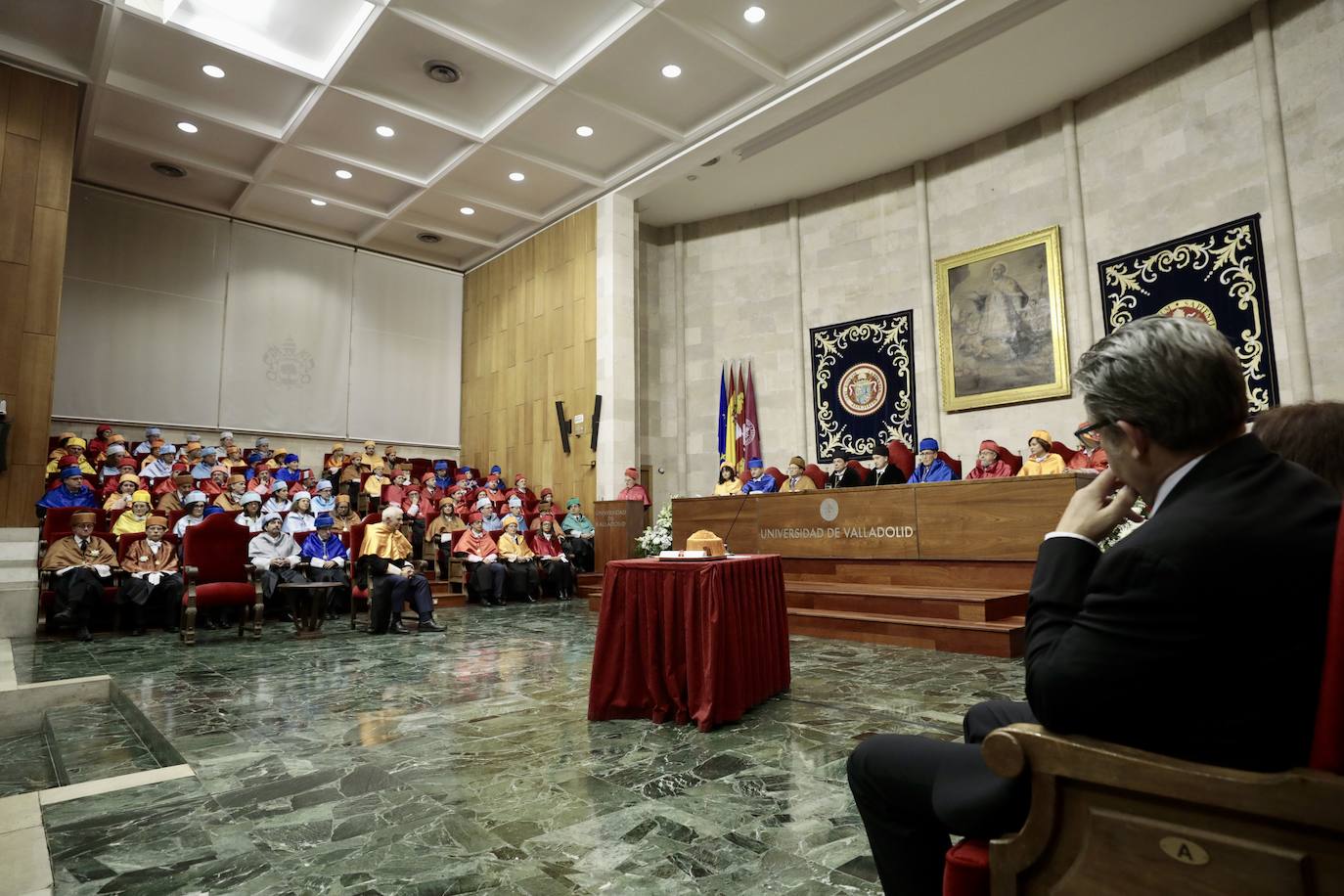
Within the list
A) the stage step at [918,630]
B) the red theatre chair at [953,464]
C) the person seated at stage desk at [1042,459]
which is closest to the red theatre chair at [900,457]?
the red theatre chair at [953,464]

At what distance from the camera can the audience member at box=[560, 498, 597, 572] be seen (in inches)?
405

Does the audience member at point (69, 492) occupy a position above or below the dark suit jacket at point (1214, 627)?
above

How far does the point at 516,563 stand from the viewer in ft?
30.8

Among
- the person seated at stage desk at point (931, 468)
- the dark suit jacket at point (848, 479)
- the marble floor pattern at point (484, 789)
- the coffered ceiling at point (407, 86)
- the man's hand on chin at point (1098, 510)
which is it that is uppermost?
the coffered ceiling at point (407, 86)

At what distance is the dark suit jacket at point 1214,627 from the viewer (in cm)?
85

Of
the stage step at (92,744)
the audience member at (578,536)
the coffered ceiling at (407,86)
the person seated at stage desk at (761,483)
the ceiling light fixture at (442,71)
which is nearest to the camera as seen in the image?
the stage step at (92,744)

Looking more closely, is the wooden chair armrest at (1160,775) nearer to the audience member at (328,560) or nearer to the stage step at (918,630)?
the stage step at (918,630)

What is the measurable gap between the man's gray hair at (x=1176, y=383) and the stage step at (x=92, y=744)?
3.68 m

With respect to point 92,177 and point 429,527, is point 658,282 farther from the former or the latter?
point 92,177

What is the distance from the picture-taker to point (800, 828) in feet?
6.85

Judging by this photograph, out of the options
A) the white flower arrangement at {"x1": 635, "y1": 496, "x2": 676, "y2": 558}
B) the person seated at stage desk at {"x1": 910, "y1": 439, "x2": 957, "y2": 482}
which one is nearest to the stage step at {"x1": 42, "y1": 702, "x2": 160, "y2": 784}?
the white flower arrangement at {"x1": 635, "y1": 496, "x2": 676, "y2": 558}

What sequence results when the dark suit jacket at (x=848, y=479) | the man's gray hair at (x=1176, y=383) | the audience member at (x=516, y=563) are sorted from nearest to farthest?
the man's gray hair at (x=1176, y=383) → the dark suit jacket at (x=848, y=479) → the audience member at (x=516, y=563)

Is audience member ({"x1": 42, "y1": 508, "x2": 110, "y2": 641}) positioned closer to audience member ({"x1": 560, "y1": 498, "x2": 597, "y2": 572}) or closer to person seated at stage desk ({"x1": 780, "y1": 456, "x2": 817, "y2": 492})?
audience member ({"x1": 560, "y1": 498, "x2": 597, "y2": 572})

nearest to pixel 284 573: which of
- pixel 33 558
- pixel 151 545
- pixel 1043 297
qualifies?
pixel 151 545
